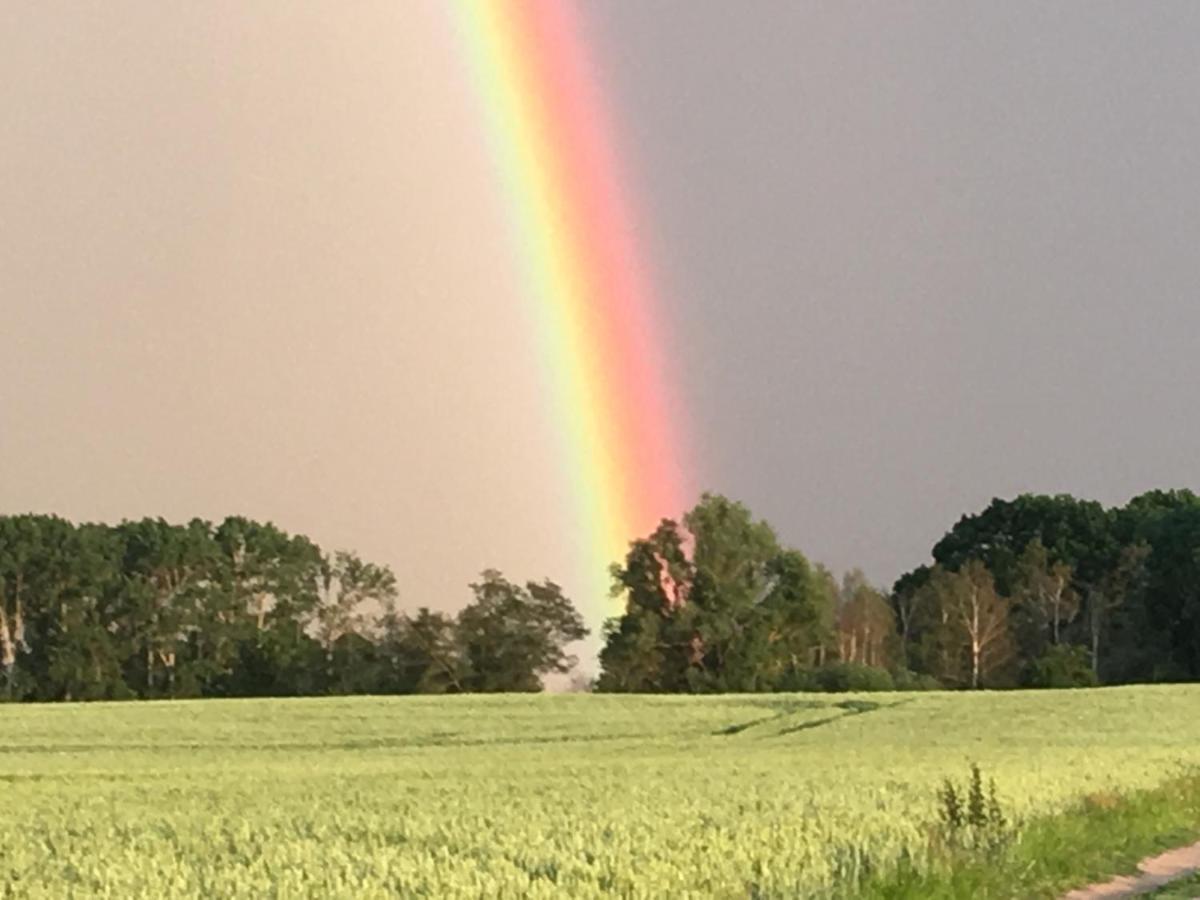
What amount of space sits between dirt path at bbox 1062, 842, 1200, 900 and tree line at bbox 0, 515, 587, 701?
274 feet

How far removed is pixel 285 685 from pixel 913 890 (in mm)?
91651

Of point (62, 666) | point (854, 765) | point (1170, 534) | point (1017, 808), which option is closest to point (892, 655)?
point (1170, 534)

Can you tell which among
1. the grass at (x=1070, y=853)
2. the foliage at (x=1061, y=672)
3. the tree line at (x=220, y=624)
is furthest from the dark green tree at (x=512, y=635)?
the grass at (x=1070, y=853)

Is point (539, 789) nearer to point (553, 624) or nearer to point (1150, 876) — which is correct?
point (1150, 876)

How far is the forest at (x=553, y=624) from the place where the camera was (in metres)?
101

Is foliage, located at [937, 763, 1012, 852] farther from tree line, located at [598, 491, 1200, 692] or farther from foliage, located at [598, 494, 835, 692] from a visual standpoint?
foliage, located at [598, 494, 835, 692]

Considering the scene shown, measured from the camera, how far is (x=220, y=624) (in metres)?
112

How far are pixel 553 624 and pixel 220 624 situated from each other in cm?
2321

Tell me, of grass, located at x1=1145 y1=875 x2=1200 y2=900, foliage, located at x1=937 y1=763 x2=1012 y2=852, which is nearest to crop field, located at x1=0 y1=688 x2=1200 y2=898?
foliage, located at x1=937 y1=763 x2=1012 y2=852

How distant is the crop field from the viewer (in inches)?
540

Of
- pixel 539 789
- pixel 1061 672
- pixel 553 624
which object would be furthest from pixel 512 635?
pixel 539 789

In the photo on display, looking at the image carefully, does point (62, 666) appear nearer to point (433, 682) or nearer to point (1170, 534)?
point (433, 682)

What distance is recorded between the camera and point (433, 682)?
10056 cm

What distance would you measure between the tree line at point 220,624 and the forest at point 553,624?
0.14 m
